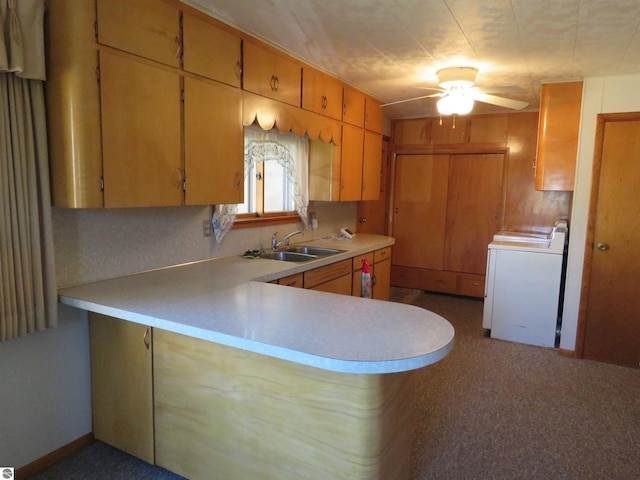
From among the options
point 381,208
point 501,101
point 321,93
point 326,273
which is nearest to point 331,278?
point 326,273

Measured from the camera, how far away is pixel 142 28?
6.79 feet

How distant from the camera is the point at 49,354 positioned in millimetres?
2117

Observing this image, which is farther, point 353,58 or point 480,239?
point 480,239

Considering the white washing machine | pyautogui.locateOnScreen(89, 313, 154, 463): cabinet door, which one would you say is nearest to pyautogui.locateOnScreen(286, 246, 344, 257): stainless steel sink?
the white washing machine

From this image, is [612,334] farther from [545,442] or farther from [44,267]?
[44,267]

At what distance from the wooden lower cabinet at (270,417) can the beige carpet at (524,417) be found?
0.56 meters

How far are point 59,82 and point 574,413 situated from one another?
11.3ft

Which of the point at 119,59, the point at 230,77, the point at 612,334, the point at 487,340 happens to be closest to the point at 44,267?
the point at 119,59

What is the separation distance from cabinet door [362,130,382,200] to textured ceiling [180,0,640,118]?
93cm

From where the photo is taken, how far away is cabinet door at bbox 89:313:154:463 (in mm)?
2061

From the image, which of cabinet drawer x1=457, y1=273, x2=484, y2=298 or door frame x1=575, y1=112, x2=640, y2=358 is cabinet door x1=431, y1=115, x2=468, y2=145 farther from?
door frame x1=575, y1=112, x2=640, y2=358

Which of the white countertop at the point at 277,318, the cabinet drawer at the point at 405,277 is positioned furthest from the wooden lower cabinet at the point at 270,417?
the cabinet drawer at the point at 405,277

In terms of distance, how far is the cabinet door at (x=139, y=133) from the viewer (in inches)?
77.2

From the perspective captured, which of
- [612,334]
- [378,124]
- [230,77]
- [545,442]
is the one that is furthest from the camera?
[378,124]
